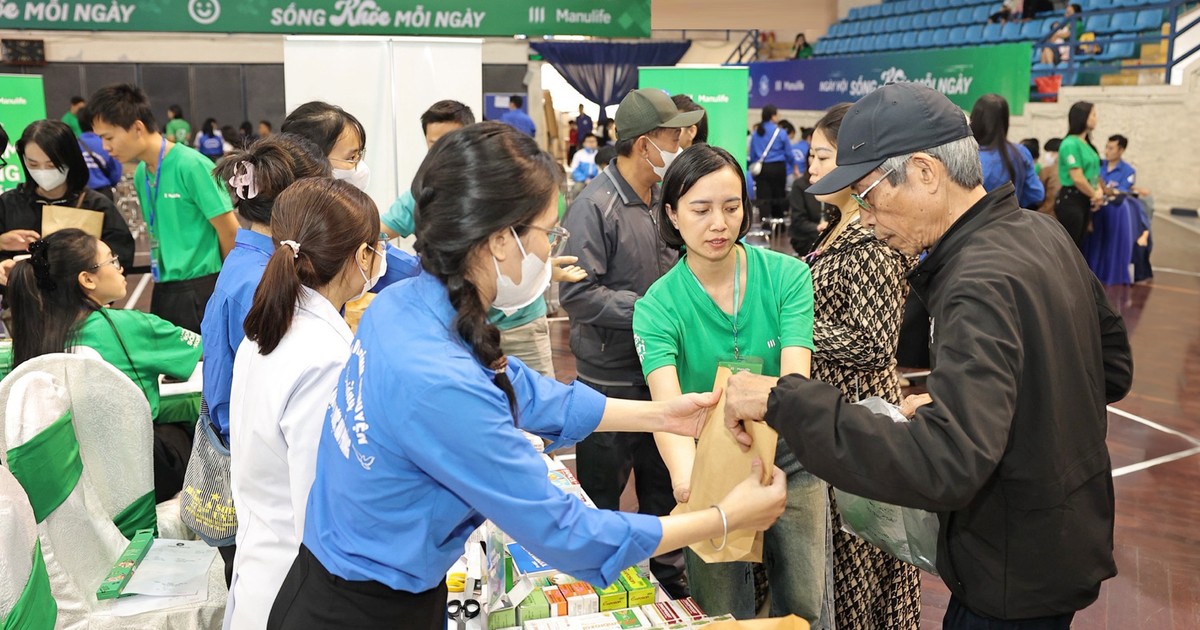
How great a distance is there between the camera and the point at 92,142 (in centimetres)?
1007

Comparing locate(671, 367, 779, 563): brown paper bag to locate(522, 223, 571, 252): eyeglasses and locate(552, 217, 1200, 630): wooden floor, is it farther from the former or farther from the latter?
locate(552, 217, 1200, 630): wooden floor

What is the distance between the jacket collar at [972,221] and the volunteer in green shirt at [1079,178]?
26.0ft

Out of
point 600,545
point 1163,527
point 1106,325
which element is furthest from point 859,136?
point 1163,527

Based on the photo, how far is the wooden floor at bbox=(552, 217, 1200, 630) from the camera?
11.5ft

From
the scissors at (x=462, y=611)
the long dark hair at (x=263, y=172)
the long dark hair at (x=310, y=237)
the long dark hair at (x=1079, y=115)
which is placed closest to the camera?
the long dark hair at (x=310, y=237)

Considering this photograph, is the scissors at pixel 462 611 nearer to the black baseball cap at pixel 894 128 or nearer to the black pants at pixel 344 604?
the black pants at pixel 344 604

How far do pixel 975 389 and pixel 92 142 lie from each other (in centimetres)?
1058

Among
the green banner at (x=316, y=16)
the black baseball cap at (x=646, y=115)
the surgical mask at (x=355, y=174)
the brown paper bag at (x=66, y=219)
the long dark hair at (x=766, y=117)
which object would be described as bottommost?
the brown paper bag at (x=66, y=219)

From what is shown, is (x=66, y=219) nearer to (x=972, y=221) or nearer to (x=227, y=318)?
(x=227, y=318)

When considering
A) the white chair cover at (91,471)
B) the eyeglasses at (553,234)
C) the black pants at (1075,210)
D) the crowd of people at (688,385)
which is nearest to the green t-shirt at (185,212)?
the crowd of people at (688,385)

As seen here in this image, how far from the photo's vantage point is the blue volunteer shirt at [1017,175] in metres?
5.91

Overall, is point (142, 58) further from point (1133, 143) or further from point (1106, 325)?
point (1106, 325)

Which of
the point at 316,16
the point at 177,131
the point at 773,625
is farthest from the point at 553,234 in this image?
the point at 177,131

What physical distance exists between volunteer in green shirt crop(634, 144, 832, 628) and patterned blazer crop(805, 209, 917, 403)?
22 centimetres
